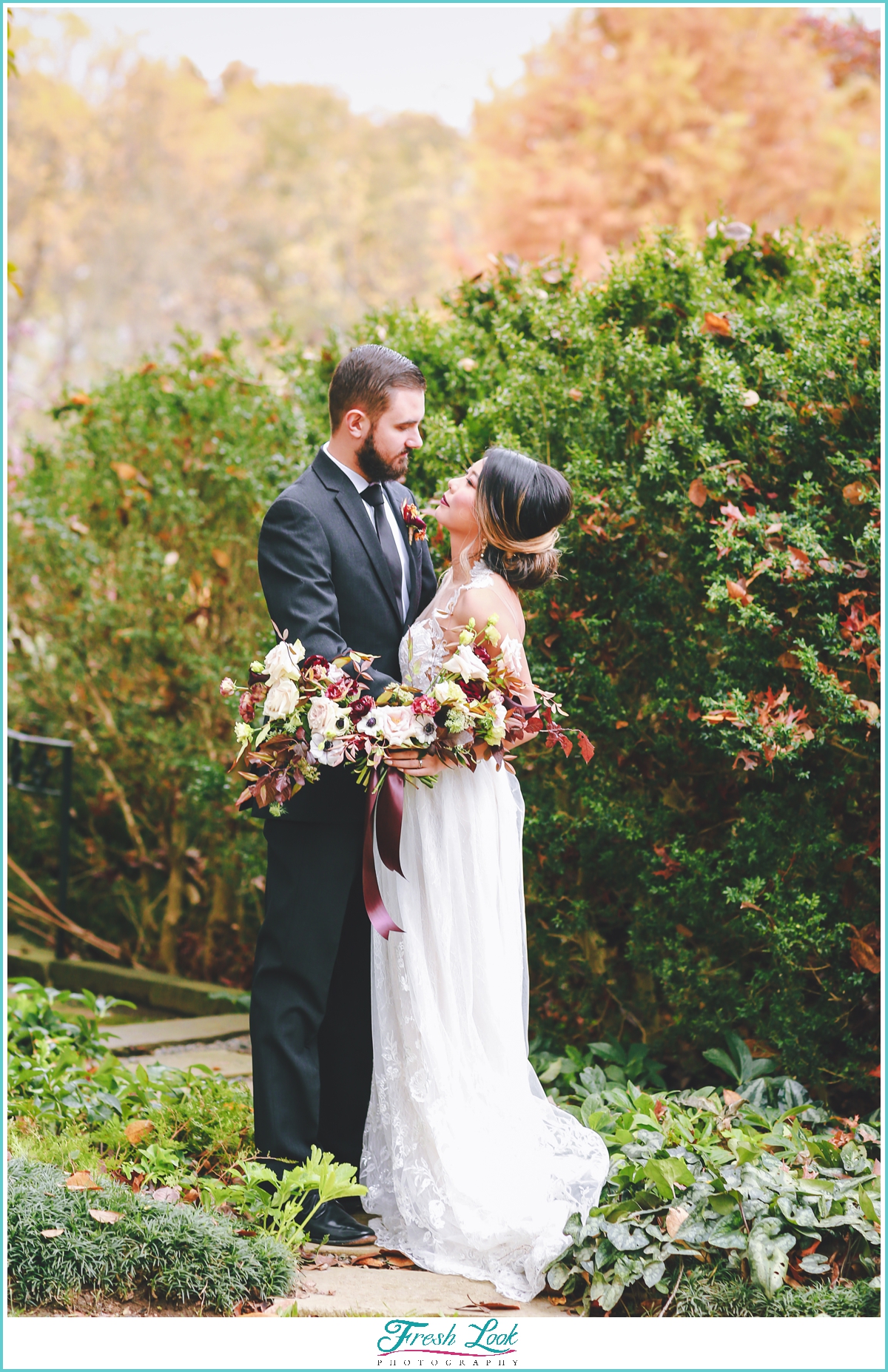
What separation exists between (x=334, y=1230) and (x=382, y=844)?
98cm

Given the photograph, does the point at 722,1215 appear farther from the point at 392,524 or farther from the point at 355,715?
the point at 392,524

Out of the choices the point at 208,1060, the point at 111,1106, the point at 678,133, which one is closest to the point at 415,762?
the point at 111,1106

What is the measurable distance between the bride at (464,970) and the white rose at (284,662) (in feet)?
1.20

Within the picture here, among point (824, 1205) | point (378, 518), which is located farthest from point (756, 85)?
point (824, 1205)

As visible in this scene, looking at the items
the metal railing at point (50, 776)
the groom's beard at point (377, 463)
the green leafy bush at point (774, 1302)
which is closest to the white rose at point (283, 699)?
the groom's beard at point (377, 463)

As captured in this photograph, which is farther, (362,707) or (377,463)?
(377,463)

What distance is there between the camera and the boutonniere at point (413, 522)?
3.34 meters

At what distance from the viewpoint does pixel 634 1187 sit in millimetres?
2889

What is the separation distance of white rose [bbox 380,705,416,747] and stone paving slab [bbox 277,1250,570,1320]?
1.26 meters

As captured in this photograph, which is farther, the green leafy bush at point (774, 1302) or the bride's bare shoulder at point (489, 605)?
the bride's bare shoulder at point (489, 605)

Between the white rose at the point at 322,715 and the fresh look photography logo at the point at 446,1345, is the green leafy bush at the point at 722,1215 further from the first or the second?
the white rose at the point at 322,715

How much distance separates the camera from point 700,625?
3697mm

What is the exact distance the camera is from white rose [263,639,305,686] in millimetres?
2764

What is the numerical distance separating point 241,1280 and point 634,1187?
0.96 m
